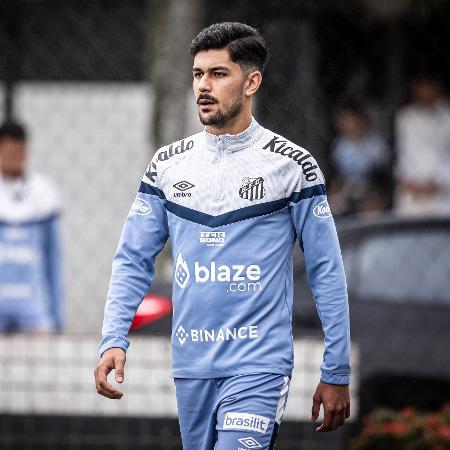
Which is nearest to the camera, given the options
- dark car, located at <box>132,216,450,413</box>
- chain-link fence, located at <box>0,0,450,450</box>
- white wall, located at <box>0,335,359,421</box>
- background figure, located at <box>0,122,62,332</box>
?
white wall, located at <box>0,335,359,421</box>

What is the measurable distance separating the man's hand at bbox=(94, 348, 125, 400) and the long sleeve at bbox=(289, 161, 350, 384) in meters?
0.64

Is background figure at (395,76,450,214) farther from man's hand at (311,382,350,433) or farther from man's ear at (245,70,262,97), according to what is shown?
man's hand at (311,382,350,433)

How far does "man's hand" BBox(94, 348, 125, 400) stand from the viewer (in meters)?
4.52

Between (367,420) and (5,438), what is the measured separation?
205 cm

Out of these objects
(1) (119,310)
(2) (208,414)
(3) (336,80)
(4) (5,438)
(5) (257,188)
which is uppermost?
(3) (336,80)

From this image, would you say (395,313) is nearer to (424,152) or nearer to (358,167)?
(424,152)

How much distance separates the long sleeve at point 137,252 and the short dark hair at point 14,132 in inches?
193

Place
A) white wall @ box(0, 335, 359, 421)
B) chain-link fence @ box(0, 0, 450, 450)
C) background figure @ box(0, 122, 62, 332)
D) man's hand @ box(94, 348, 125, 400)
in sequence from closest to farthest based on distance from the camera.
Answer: man's hand @ box(94, 348, 125, 400) < white wall @ box(0, 335, 359, 421) < background figure @ box(0, 122, 62, 332) < chain-link fence @ box(0, 0, 450, 450)

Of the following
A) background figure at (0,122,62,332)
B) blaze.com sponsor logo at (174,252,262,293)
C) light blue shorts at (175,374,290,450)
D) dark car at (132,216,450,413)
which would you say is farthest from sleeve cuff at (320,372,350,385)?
background figure at (0,122,62,332)

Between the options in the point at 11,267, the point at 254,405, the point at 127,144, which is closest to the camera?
the point at 254,405

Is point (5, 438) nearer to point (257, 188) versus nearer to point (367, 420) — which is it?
point (367, 420)

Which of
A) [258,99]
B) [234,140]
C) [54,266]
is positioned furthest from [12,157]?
[234,140]

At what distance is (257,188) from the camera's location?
466 cm

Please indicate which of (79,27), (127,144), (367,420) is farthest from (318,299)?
(79,27)
